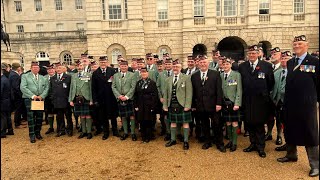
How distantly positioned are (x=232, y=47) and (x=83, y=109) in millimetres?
21327

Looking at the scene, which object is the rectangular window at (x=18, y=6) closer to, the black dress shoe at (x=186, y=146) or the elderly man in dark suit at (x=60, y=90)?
the elderly man in dark suit at (x=60, y=90)

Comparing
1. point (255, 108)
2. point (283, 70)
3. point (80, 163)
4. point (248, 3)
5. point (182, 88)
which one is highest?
point (248, 3)

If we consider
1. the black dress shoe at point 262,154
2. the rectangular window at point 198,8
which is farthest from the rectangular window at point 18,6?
the black dress shoe at point 262,154

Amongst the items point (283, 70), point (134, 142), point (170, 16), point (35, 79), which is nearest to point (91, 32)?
point (170, 16)

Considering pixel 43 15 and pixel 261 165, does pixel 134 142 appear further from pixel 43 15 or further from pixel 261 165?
pixel 43 15

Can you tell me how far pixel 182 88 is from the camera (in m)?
6.41

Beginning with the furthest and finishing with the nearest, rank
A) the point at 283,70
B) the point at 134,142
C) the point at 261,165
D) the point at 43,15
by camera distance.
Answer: the point at 43,15 → the point at 134,142 → the point at 283,70 → the point at 261,165

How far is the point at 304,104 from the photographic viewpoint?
4.75 metres

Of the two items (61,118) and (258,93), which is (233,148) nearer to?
(258,93)

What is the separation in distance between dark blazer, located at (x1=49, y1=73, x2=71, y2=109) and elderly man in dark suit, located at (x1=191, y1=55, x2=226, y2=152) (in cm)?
380

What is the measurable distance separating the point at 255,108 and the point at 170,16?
61.5ft

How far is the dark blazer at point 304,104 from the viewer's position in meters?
4.70

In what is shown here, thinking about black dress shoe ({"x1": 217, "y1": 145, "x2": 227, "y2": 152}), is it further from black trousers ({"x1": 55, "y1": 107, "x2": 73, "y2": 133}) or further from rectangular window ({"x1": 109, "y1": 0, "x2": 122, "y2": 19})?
rectangular window ({"x1": 109, "y1": 0, "x2": 122, "y2": 19})

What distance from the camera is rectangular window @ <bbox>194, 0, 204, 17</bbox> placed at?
2288 cm
